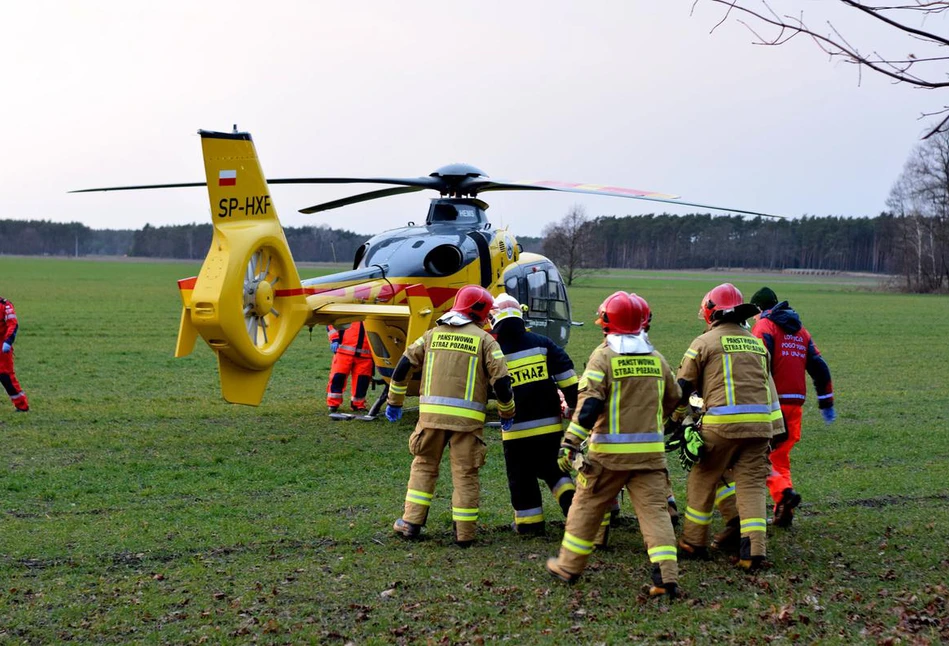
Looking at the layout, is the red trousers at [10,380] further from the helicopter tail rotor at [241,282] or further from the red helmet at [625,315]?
the red helmet at [625,315]

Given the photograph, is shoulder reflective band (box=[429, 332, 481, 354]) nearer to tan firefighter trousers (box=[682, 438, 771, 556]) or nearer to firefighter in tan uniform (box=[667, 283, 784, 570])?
firefighter in tan uniform (box=[667, 283, 784, 570])

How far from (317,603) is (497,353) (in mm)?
2586

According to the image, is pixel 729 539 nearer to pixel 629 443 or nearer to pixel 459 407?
pixel 629 443


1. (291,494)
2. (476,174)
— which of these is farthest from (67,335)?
(291,494)

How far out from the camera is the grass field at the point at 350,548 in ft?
19.7

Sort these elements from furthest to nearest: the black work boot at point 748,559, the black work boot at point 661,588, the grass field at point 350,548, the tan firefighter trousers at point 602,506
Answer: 1. the black work boot at point 748,559
2. the tan firefighter trousers at point 602,506
3. the black work boot at point 661,588
4. the grass field at point 350,548

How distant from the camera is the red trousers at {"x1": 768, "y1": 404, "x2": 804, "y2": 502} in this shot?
8.35 m

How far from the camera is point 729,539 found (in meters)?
7.77

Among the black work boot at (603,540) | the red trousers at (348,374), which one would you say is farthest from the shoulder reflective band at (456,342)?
the red trousers at (348,374)

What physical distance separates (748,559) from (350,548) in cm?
316

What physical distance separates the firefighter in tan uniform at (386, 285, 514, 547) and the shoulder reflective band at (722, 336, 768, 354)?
1782mm

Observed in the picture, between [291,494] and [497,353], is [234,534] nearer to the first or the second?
[291,494]

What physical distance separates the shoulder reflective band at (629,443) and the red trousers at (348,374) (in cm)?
816

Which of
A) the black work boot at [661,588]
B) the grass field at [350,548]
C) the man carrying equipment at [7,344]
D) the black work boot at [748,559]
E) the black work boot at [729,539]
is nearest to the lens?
the grass field at [350,548]
